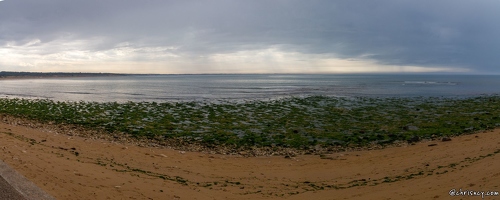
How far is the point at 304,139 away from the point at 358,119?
796 cm

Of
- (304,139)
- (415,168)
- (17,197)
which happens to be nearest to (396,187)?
(415,168)

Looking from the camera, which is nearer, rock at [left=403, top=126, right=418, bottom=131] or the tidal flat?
the tidal flat

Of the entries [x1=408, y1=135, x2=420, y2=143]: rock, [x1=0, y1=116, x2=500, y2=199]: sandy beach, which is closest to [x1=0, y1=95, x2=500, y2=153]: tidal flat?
[x1=408, y1=135, x2=420, y2=143]: rock

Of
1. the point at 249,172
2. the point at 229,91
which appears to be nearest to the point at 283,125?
the point at 249,172

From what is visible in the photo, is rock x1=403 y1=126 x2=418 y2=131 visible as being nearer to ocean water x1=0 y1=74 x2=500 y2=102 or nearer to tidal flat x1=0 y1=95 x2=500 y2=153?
tidal flat x1=0 y1=95 x2=500 y2=153

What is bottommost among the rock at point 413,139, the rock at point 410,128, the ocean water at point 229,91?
the rock at point 413,139

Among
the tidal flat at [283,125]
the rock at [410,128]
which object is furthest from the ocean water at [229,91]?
the rock at [410,128]

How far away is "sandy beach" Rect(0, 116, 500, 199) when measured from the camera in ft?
25.3

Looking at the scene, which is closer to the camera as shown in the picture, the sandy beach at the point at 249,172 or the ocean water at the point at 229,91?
the sandy beach at the point at 249,172

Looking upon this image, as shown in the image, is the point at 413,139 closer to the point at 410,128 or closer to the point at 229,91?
the point at 410,128

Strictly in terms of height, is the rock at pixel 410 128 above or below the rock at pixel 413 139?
→ above

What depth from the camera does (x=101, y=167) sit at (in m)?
9.62

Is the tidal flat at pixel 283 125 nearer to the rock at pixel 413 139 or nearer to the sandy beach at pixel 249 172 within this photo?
the rock at pixel 413 139

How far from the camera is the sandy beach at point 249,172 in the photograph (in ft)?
25.3
